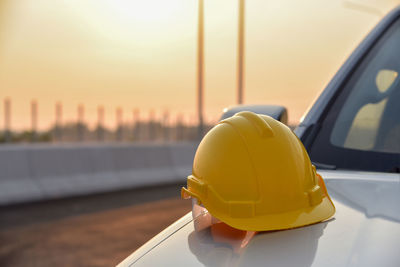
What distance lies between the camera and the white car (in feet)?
4.02

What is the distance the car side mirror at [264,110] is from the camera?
7.31 feet

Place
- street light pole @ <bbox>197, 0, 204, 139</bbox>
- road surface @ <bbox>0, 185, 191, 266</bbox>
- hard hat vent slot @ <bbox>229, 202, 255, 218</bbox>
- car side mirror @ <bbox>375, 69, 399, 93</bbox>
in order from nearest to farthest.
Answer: hard hat vent slot @ <bbox>229, 202, 255, 218</bbox>, car side mirror @ <bbox>375, 69, 399, 93</bbox>, road surface @ <bbox>0, 185, 191, 266</bbox>, street light pole @ <bbox>197, 0, 204, 139</bbox>

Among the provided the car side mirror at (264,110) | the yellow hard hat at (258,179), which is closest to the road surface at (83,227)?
the car side mirror at (264,110)

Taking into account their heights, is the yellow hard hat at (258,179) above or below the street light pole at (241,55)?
above

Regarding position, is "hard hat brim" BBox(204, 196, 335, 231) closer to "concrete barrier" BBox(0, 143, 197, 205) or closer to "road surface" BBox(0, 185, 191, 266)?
"road surface" BBox(0, 185, 191, 266)

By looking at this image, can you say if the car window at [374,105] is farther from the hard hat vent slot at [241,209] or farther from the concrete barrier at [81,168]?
the concrete barrier at [81,168]

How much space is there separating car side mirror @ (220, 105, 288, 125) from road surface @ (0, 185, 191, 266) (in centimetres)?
464

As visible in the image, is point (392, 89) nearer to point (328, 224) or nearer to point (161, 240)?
point (328, 224)

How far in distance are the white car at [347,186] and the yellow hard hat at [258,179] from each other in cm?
5

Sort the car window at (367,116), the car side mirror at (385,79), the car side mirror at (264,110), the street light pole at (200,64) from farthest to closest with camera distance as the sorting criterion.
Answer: the street light pole at (200,64)
the car side mirror at (385,79)
the car side mirror at (264,110)
the car window at (367,116)

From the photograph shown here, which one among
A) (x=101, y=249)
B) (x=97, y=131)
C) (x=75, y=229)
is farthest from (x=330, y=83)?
(x=97, y=131)

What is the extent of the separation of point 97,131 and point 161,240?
1879 cm

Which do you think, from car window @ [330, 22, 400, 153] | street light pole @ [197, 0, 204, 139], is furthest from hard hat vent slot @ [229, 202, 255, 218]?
street light pole @ [197, 0, 204, 139]

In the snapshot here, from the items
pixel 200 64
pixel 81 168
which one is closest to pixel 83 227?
pixel 81 168
